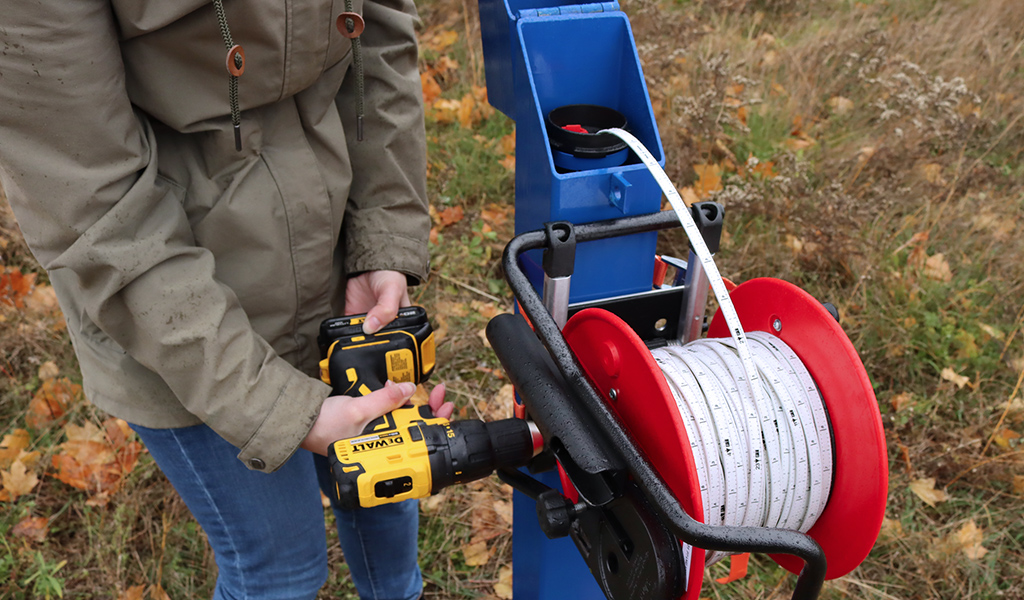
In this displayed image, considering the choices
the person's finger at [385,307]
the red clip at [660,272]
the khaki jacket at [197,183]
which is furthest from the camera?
the person's finger at [385,307]

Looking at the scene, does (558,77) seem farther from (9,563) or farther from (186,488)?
(9,563)

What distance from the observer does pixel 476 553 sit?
8.32 ft

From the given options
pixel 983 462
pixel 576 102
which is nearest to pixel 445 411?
pixel 576 102

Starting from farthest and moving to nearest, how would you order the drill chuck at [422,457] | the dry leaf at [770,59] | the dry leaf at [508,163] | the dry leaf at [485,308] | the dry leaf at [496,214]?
the dry leaf at [770,59] → the dry leaf at [508,163] → the dry leaf at [496,214] → the dry leaf at [485,308] → the drill chuck at [422,457]

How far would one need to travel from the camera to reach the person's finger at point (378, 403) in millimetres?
1385

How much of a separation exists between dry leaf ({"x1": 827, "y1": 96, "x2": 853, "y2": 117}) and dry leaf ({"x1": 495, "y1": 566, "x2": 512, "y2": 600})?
3.33 m

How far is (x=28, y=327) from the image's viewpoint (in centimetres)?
304

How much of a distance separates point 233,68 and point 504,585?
6.32 ft

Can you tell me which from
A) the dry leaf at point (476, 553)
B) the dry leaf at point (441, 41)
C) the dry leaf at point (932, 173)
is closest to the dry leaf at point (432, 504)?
the dry leaf at point (476, 553)

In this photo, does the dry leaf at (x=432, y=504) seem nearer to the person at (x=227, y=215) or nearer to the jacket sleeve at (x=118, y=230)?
the person at (x=227, y=215)

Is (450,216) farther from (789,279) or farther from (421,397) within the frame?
(789,279)

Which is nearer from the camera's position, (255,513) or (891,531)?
(255,513)

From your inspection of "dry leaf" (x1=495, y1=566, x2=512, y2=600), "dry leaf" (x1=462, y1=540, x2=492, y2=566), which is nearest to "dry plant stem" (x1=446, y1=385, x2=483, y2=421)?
"dry leaf" (x1=462, y1=540, x2=492, y2=566)

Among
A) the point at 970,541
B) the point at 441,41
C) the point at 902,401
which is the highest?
the point at 441,41
